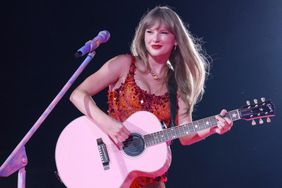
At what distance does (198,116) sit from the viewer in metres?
4.52

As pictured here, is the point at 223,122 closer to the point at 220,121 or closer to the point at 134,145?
the point at 220,121

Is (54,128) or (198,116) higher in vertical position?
(54,128)

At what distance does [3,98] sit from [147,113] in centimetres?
197

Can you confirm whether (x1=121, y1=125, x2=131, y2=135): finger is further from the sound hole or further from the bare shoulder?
the bare shoulder

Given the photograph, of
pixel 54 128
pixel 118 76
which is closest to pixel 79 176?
pixel 118 76

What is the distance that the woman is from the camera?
123 inches

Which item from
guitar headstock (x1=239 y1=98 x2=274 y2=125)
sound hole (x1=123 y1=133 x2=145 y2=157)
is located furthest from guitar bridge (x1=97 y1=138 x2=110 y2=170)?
guitar headstock (x1=239 y1=98 x2=274 y2=125)

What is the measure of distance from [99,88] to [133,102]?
0.27 m

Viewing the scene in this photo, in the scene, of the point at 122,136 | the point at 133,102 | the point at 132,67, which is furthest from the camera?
the point at 132,67

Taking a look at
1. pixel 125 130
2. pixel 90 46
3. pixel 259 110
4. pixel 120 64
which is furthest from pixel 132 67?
pixel 259 110

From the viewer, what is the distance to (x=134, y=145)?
2871mm

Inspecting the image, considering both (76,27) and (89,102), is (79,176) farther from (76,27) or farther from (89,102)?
(76,27)

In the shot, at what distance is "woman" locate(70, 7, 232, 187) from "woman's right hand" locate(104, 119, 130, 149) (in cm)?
10

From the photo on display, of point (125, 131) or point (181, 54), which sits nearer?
point (125, 131)
